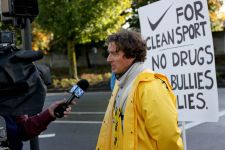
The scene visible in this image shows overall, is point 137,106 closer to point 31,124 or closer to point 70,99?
point 70,99

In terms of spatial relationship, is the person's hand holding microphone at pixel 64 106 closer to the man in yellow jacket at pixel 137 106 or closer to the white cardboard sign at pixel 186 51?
the man in yellow jacket at pixel 137 106

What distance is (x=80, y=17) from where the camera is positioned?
87.1ft

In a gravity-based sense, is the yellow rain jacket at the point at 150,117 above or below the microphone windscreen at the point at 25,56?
below

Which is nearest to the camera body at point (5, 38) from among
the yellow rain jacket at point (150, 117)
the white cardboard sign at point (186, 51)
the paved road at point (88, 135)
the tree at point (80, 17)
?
the yellow rain jacket at point (150, 117)

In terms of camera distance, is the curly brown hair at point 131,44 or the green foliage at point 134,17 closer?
the curly brown hair at point 131,44

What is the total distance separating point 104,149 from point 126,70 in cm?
62

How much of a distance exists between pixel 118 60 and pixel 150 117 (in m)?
0.55

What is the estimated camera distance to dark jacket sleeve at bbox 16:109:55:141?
3322 millimetres

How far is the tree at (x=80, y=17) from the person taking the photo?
86.8ft

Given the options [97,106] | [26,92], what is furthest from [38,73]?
[97,106]

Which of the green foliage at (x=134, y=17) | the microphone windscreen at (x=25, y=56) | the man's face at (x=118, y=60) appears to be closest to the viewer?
the microphone windscreen at (x=25, y=56)

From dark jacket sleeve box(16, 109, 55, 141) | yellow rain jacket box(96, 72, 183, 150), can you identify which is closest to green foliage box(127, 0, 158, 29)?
dark jacket sleeve box(16, 109, 55, 141)

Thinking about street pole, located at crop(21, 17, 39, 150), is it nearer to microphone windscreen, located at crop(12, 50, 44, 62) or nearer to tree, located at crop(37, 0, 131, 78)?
microphone windscreen, located at crop(12, 50, 44, 62)

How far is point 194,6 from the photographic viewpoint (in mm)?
5230
